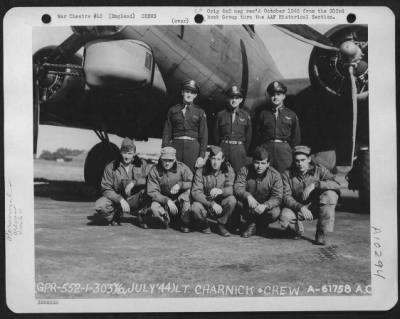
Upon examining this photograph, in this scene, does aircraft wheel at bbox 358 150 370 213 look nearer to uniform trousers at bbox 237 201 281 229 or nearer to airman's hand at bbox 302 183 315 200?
airman's hand at bbox 302 183 315 200

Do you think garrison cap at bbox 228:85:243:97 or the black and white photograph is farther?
garrison cap at bbox 228:85:243:97

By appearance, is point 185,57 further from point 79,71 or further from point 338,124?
point 338,124

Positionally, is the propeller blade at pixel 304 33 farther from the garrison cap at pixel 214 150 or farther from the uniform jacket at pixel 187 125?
the garrison cap at pixel 214 150

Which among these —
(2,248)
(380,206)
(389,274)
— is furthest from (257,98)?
(2,248)

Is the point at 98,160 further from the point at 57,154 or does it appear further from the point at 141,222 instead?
the point at 141,222

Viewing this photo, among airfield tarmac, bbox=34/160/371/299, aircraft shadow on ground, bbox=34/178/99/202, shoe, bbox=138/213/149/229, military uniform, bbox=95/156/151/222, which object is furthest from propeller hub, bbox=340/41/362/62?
aircraft shadow on ground, bbox=34/178/99/202

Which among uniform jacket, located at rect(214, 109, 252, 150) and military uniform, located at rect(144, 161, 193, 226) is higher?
uniform jacket, located at rect(214, 109, 252, 150)
